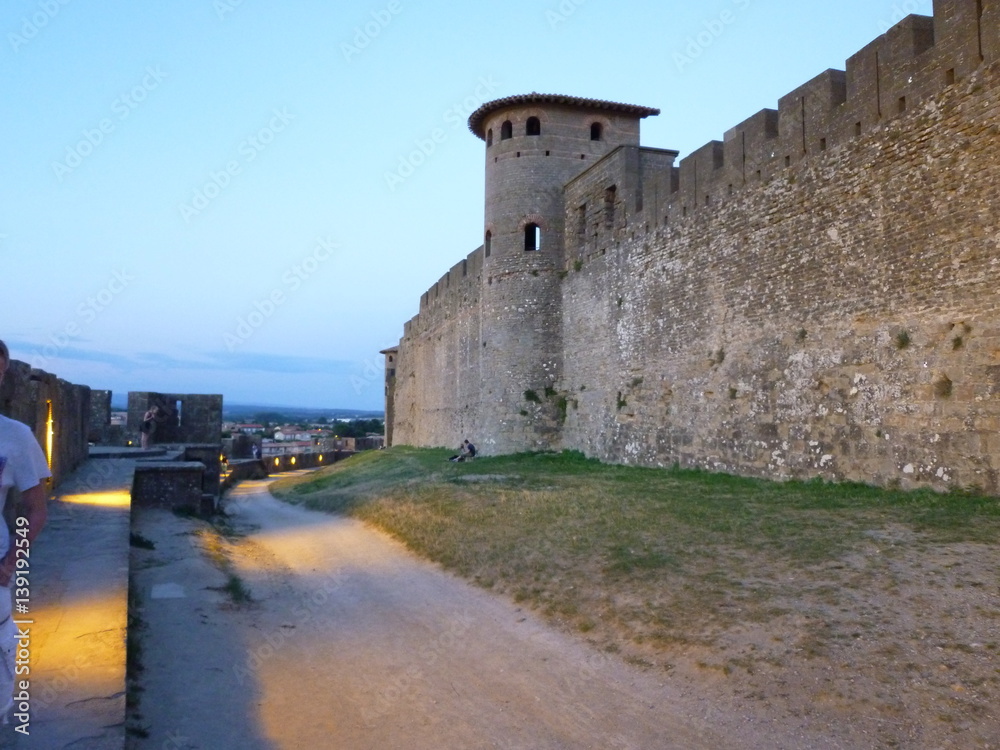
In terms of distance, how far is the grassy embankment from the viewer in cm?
610

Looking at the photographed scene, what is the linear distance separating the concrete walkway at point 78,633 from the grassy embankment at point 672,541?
11.3ft

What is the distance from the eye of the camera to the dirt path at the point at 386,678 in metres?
4.52

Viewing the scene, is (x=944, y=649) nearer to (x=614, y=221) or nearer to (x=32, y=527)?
(x=32, y=527)

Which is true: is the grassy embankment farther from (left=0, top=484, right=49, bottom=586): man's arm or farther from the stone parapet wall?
the stone parapet wall

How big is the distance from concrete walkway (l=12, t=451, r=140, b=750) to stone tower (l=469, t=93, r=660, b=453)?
39.7 feet

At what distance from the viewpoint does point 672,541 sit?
807 centimetres

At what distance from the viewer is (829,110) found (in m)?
10.6

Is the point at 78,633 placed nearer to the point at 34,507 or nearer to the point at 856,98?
the point at 34,507

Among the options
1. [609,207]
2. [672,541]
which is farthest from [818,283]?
[609,207]

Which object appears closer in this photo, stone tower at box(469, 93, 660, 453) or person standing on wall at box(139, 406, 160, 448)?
stone tower at box(469, 93, 660, 453)

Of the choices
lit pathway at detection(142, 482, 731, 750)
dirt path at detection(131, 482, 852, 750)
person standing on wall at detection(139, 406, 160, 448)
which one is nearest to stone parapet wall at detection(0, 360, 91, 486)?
dirt path at detection(131, 482, 852, 750)

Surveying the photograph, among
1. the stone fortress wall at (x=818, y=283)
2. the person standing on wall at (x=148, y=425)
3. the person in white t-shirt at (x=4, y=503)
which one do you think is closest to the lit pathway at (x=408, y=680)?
the person in white t-shirt at (x=4, y=503)

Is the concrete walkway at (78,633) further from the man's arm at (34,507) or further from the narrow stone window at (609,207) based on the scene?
the narrow stone window at (609,207)

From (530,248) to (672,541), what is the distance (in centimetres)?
1358
